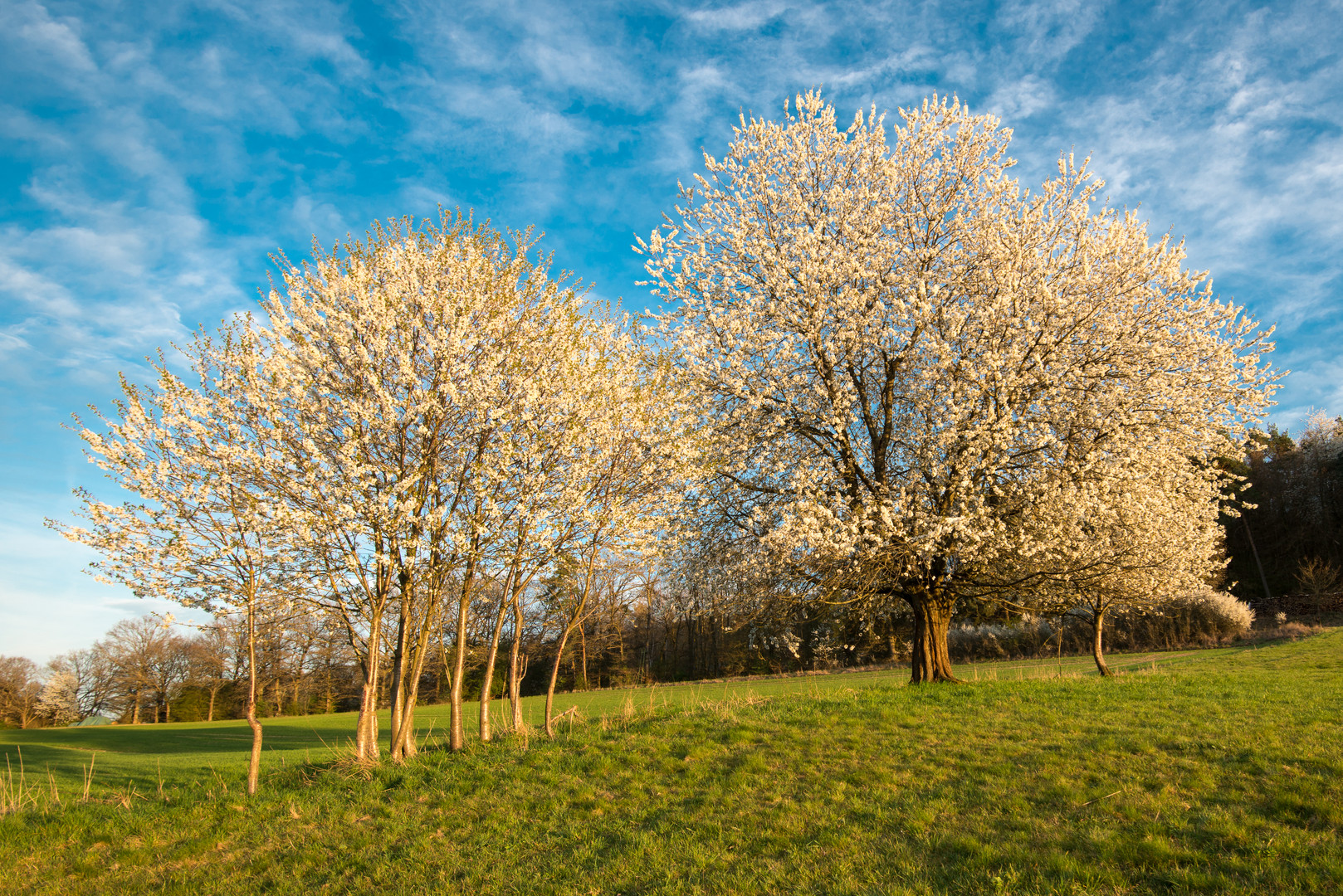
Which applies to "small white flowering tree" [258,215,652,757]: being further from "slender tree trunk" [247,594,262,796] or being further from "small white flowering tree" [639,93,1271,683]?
"small white flowering tree" [639,93,1271,683]

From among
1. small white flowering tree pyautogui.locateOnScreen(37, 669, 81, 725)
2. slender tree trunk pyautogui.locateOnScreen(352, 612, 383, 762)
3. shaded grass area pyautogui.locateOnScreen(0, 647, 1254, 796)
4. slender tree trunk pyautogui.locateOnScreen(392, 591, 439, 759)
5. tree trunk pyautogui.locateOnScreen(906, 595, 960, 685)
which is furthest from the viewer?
small white flowering tree pyautogui.locateOnScreen(37, 669, 81, 725)

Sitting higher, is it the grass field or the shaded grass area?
the grass field

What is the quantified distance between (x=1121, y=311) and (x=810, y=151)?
7294 millimetres

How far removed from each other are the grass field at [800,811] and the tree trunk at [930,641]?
8.75 feet

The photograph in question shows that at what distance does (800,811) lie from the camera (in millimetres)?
6496

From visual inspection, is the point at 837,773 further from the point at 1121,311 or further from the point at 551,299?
the point at 1121,311

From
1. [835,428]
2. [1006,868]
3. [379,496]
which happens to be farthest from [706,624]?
[1006,868]

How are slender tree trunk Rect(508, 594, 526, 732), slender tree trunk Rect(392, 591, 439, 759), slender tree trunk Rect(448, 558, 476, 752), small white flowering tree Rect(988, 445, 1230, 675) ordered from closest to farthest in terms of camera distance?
1. slender tree trunk Rect(392, 591, 439, 759)
2. slender tree trunk Rect(448, 558, 476, 752)
3. slender tree trunk Rect(508, 594, 526, 732)
4. small white flowering tree Rect(988, 445, 1230, 675)

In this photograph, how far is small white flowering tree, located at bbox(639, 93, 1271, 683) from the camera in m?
12.2

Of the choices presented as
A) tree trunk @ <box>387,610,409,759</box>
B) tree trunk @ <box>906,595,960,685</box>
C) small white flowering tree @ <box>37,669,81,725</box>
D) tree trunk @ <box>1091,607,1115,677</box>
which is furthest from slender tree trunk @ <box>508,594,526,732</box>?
small white flowering tree @ <box>37,669,81,725</box>

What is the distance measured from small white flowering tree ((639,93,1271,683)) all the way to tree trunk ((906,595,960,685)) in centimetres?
5

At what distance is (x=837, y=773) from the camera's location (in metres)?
7.45

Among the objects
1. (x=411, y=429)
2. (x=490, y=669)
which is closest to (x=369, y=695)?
(x=490, y=669)

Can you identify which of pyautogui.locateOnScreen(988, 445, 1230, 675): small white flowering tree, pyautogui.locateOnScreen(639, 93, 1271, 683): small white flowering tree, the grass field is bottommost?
the grass field
